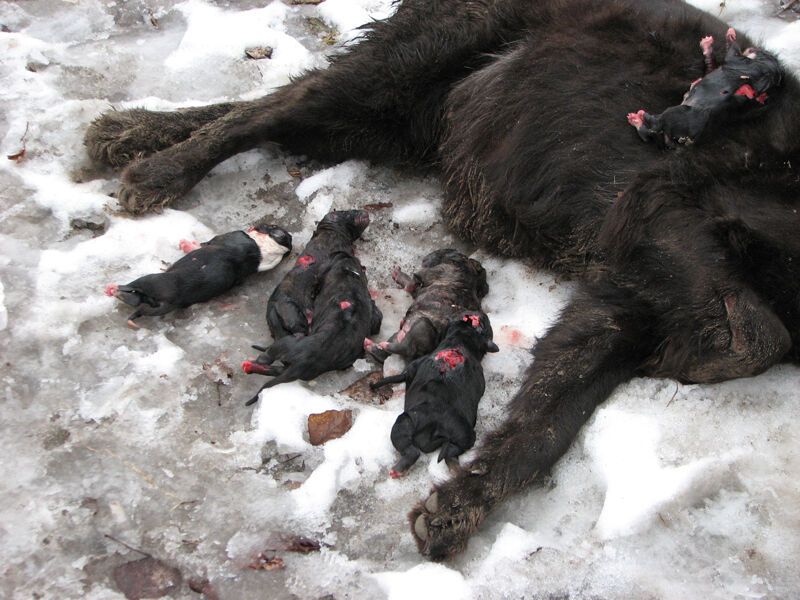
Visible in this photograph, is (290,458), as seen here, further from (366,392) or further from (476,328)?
(476,328)

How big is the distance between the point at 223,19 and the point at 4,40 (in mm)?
1386

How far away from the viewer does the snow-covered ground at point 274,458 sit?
252 centimetres

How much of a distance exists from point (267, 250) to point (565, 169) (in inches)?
57.7

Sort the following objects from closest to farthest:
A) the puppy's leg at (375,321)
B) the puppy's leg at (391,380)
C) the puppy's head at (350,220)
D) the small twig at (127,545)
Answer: the small twig at (127,545)
the puppy's leg at (391,380)
the puppy's leg at (375,321)
the puppy's head at (350,220)

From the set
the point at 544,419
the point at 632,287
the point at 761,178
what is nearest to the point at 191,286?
the point at 544,419

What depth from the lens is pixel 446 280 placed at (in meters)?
3.65

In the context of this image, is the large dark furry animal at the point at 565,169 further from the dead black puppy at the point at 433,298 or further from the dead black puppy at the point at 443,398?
the dead black puppy at the point at 433,298

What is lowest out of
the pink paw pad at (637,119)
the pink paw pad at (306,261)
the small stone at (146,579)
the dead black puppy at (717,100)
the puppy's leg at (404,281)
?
the puppy's leg at (404,281)

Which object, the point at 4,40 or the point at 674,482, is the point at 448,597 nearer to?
the point at 674,482

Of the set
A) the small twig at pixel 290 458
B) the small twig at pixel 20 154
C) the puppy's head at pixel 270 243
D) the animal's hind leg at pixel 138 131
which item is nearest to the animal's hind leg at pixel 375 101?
the animal's hind leg at pixel 138 131

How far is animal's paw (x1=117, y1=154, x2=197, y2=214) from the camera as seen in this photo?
3.92m

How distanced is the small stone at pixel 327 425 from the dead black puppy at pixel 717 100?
179cm

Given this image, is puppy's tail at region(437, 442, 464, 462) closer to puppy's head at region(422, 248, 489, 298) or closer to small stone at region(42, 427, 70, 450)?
puppy's head at region(422, 248, 489, 298)

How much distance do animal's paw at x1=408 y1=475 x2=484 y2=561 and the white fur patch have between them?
58.3 inches
